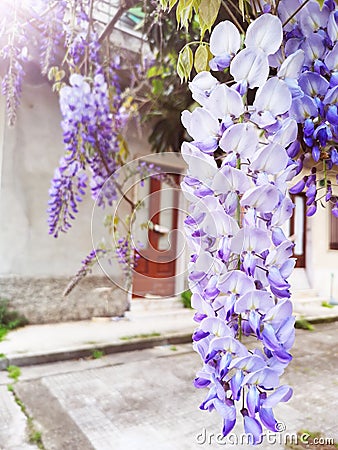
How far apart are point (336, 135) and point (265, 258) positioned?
0.59 feet

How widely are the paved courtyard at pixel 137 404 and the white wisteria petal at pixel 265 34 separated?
1.46 meters

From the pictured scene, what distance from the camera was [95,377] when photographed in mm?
2930

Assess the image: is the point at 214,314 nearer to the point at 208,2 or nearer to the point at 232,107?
the point at 232,107

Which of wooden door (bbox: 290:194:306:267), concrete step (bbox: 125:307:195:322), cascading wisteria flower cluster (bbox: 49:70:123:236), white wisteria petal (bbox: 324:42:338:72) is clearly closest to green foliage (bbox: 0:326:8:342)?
concrete step (bbox: 125:307:195:322)

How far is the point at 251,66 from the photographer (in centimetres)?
42

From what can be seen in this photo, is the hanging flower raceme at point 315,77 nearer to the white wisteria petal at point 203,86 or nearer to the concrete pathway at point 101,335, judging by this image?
the white wisteria petal at point 203,86

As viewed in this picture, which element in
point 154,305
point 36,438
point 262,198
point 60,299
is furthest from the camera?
point 154,305

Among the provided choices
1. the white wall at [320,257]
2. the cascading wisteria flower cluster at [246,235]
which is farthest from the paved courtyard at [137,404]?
the cascading wisteria flower cluster at [246,235]

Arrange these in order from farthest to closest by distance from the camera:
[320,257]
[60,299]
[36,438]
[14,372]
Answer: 1. [60,299]
2. [14,372]
3. [36,438]
4. [320,257]

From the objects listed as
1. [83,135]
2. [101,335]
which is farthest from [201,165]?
[101,335]

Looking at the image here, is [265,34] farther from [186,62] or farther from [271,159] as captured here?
[186,62]

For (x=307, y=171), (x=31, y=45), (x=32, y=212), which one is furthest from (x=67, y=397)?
(x=31, y=45)

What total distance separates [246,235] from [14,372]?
3112mm

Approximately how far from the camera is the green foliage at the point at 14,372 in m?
2.93
